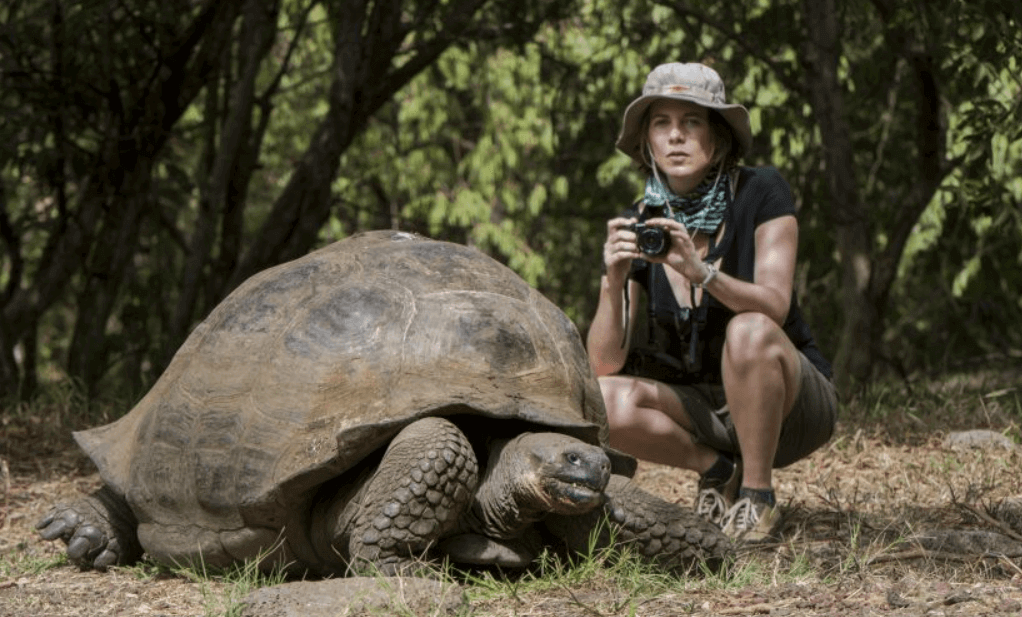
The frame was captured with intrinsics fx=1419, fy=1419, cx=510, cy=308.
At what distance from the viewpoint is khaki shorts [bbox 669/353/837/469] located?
14.4ft

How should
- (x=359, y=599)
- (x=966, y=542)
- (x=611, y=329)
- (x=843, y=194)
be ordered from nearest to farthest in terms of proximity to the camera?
(x=359, y=599) < (x=966, y=542) < (x=611, y=329) < (x=843, y=194)

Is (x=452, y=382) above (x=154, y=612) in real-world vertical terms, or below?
above

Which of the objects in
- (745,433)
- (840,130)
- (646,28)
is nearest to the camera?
(745,433)

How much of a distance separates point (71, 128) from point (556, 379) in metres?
5.02

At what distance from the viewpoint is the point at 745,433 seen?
4215 mm

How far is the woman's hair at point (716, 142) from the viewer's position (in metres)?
4.36

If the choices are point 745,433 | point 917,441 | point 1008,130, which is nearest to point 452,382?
point 745,433

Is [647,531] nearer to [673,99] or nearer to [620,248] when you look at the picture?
[620,248]

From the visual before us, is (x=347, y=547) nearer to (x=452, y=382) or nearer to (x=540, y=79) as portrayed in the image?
(x=452, y=382)

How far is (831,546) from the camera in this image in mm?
3885

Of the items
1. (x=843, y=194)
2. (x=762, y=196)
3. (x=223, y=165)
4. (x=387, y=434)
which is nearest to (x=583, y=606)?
(x=387, y=434)

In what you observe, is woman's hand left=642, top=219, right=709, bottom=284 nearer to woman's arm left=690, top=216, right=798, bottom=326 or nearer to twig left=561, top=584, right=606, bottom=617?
woman's arm left=690, top=216, right=798, bottom=326

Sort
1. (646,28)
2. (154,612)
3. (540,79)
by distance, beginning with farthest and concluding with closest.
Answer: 1. (540,79)
2. (646,28)
3. (154,612)

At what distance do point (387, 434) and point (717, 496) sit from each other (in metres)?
1.45
